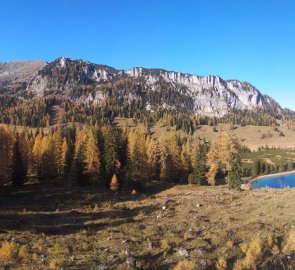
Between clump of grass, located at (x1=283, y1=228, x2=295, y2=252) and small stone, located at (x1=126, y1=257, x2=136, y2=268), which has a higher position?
clump of grass, located at (x1=283, y1=228, x2=295, y2=252)

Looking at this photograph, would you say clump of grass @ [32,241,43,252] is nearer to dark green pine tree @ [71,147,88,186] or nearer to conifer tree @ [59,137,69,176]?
dark green pine tree @ [71,147,88,186]

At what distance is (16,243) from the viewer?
26969 millimetres

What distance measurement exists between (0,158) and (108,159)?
71.6ft

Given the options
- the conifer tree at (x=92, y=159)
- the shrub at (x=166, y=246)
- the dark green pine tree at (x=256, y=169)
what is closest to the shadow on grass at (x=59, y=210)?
the conifer tree at (x=92, y=159)

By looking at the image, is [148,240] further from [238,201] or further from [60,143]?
[60,143]

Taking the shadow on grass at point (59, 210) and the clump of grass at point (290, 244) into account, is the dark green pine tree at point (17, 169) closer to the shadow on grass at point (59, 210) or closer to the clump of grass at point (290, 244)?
the shadow on grass at point (59, 210)

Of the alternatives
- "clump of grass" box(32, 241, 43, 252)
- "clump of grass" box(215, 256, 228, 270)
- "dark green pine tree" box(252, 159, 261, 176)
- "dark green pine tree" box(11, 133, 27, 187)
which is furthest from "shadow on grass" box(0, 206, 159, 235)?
"dark green pine tree" box(252, 159, 261, 176)

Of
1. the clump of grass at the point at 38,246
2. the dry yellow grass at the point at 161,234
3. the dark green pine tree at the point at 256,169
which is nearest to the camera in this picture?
the dry yellow grass at the point at 161,234

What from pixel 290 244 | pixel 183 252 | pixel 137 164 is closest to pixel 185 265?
pixel 183 252

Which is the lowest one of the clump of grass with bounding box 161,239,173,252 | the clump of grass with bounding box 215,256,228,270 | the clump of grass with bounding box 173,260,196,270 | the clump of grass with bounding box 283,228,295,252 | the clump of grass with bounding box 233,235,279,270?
the clump of grass with bounding box 161,239,173,252

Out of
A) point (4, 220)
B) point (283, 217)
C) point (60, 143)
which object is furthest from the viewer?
point (60, 143)

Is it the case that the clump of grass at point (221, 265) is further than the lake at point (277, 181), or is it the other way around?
the lake at point (277, 181)

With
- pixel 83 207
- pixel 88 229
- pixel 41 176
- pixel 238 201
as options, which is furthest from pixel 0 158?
pixel 238 201

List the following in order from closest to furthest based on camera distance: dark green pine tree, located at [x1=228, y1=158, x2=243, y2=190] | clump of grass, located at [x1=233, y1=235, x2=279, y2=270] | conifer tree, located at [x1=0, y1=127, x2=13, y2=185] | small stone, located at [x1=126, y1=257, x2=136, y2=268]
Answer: clump of grass, located at [x1=233, y1=235, x2=279, y2=270]
small stone, located at [x1=126, y1=257, x2=136, y2=268]
dark green pine tree, located at [x1=228, y1=158, x2=243, y2=190]
conifer tree, located at [x1=0, y1=127, x2=13, y2=185]
